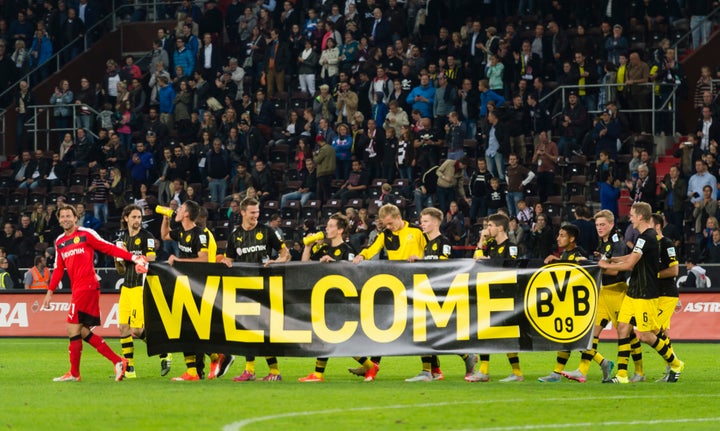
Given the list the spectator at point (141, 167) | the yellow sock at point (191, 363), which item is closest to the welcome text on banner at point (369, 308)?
the yellow sock at point (191, 363)

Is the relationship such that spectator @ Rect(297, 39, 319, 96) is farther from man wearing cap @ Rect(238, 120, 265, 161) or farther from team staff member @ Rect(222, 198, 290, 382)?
team staff member @ Rect(222, 198, 290, 382)

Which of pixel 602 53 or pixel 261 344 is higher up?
pixel 602 53

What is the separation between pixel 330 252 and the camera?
54.9 ft

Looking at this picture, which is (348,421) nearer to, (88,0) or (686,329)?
(686,329)

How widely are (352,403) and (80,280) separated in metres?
4.30

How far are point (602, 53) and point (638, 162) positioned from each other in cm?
430

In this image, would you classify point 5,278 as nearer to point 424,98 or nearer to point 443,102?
point 424,98

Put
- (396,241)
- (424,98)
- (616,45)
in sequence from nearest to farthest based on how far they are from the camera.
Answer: (396,241) < (616,45) < (424,98)

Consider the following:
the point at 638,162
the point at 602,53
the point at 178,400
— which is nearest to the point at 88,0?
the point at 602,53

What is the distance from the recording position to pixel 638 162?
28.7m

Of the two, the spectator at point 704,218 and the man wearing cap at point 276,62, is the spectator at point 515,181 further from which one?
the man wearing cap at point 276,62

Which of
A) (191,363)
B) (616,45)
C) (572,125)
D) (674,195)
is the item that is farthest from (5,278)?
(191,363)

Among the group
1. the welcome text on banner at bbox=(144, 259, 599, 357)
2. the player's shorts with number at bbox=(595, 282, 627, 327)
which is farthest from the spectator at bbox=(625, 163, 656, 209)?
the welcome text on banner at bbox=(144, 259, 599, 357)

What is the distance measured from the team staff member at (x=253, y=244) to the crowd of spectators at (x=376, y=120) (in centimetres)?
1084
